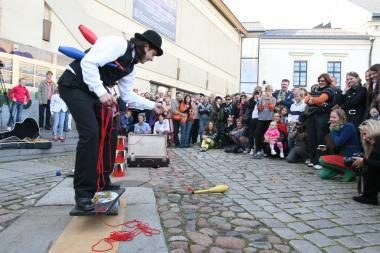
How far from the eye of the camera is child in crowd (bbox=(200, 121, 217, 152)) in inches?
432

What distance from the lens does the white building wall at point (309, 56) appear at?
118 feet

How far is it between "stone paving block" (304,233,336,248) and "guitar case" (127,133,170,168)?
427cm

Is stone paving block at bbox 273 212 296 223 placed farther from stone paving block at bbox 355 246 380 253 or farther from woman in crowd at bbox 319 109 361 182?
woman in crowd at bbox 319 109 361 182

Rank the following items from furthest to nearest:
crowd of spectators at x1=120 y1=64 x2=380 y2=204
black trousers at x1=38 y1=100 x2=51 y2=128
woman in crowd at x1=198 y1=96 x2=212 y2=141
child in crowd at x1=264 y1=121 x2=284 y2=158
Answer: woman in crowd at x1=198 y1=96 x2=212 y2=141 < black trousers at x1=38 y1=100 x2=51 y2=128 < child in crowd at x1=264 y1=121 x2=284 y2=158 < crowd of spectators at x1=120 y1=64 x2=380 y2=204

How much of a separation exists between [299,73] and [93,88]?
1428 inches

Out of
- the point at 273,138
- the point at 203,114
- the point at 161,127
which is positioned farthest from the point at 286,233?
the point at 203,114

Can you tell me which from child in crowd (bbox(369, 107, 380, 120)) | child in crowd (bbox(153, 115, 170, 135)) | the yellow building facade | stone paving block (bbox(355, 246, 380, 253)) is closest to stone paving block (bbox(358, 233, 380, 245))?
stone paving block (bbox(355, 246, 380, 253))

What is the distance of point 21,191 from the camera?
4816 millimetres

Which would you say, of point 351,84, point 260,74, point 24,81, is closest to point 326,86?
point 351,84

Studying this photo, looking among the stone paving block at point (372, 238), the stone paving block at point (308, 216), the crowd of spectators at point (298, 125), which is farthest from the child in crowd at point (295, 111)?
the stone paving block at point (372, 238)

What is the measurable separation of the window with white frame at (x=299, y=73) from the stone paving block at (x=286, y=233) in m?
35.2

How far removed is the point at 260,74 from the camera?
122 feet

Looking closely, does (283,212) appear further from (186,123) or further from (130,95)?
(186,123)

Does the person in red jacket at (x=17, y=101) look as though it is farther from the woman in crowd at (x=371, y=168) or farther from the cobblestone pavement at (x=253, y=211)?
the woman in crowd at (x=371, y=168)
